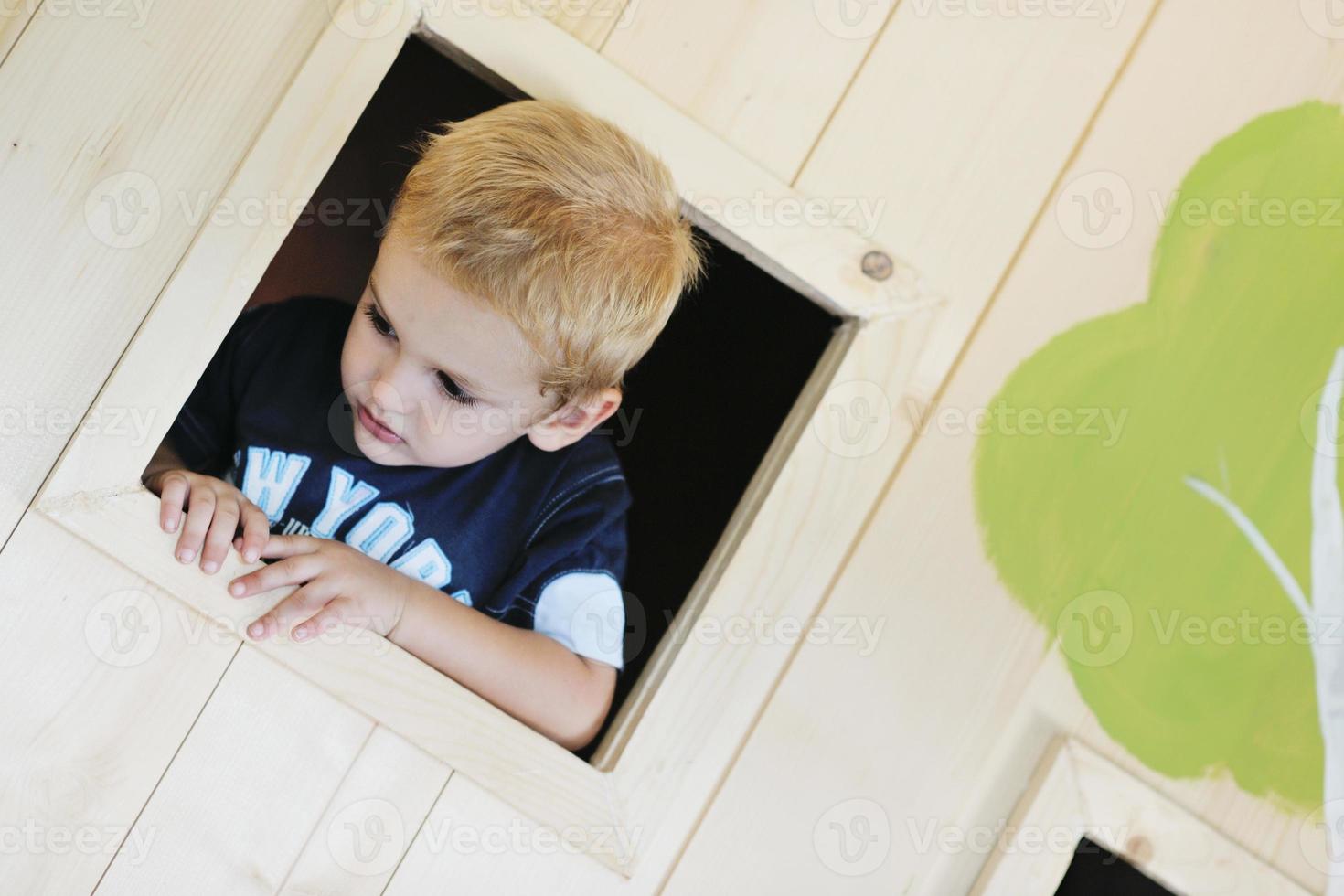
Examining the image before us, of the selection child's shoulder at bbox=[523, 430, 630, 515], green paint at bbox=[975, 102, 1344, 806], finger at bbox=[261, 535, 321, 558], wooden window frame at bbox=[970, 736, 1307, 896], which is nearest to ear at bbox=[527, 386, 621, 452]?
child's shoulder at bbox=[523, 430, 630, 515]

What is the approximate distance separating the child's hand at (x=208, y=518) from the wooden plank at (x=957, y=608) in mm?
405

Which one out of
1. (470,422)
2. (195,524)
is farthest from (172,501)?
(470,422)

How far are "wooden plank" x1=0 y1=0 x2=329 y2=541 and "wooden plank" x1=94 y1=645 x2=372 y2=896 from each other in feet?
0.66

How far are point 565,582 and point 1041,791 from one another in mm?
445

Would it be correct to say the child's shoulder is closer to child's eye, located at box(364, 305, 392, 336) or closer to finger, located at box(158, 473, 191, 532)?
child's eye, located at box(364, 305, 392, 336)

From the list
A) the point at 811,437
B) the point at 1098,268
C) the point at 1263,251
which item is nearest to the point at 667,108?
the point at 811,437

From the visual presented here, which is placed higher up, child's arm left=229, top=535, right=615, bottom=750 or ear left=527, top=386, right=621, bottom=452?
ear left=527, top=386, right=621, bottom=452

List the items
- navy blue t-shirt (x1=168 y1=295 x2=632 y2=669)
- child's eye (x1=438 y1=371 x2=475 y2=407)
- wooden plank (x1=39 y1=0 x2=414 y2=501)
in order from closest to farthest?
wooden plank (x1=39 y1=0 x2=414 y2=501), child's eye (x1=438 y1=371 x2=475 y2=407), navy blue t-shirt (x1=168 y1=295 x2=632 y2=669)

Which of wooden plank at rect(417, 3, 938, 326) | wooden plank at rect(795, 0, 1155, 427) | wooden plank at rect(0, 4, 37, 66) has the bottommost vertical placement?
wooden plank at rect(0, 4, 37, 66)

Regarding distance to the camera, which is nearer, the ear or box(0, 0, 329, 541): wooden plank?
box(0, 0, 329, 541): wooden plank

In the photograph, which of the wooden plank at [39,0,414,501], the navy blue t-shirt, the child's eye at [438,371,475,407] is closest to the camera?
the wooden plank at [39,0,414,501]

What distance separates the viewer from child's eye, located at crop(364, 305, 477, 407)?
2.68 ft

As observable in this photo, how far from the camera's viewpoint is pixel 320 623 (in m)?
0.73

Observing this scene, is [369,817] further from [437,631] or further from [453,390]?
[453,390]
